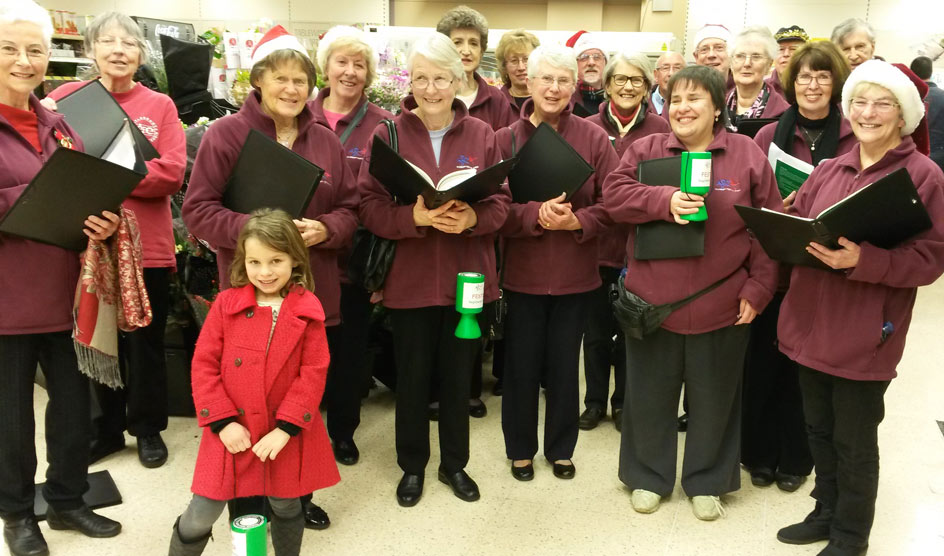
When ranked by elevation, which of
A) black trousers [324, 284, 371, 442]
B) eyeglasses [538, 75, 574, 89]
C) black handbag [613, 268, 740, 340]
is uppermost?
eyeglasses [538, 75, 574, 89]

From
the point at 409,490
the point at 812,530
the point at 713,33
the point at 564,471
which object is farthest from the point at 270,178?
the point at 713,33

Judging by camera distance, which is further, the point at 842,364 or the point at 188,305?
the point at 188,305

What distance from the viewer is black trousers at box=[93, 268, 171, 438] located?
2.90 metres

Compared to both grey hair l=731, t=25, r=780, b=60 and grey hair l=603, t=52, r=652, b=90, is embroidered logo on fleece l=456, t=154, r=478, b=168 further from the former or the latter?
grey hair l=731, t=25, r=780, b=60

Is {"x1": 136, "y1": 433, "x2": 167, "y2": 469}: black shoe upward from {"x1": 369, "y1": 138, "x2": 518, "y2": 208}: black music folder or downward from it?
downward

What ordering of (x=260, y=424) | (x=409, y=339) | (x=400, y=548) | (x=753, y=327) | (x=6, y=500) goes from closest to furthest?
1. (x=260, y=424)
2. (x=6, y=500)
3. (x=400, y=548)
4. (x=409, y=339)
5. (x=753, y=327)

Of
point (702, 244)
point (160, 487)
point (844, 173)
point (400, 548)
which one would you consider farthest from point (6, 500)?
point (844, 173)

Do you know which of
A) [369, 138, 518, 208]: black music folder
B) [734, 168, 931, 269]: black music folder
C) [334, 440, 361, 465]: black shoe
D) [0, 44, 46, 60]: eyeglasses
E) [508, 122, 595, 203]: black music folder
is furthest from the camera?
[334, 440, 361, 465]: black shoe

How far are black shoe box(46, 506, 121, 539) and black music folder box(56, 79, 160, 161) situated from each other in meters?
1.18

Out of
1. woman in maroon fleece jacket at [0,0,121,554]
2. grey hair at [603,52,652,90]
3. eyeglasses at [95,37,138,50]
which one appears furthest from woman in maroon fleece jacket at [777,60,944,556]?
eyeglasses at [95,37,138,50]

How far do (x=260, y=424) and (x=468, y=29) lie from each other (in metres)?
2.18

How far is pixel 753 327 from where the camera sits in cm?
272

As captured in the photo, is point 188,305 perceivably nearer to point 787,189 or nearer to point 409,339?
point 409,339

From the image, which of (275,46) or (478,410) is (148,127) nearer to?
(275,46)
